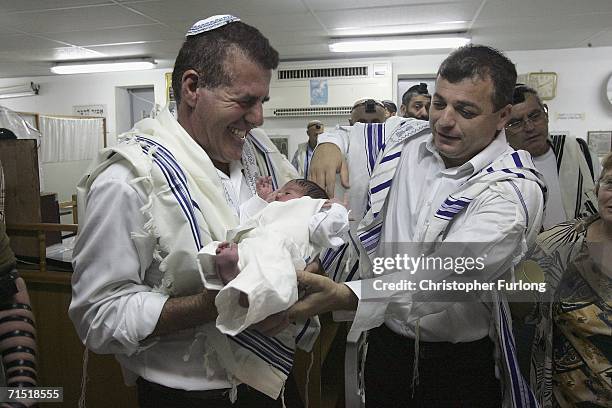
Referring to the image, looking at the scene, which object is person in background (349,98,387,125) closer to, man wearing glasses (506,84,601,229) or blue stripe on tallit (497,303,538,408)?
man wearing glasses (506,84,601,229)

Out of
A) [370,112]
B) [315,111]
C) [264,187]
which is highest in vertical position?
[315,111]

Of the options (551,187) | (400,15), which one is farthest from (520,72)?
(551,187)

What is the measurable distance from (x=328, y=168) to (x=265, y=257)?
0.55m

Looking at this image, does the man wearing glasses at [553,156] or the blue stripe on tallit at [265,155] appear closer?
the blue stripe on tallit at [265,155]

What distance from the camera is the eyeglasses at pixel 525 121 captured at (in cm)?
184

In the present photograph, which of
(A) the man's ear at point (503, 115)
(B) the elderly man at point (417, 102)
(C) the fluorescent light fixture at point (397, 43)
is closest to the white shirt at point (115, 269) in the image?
(A) the man's ear at point (503, 115)

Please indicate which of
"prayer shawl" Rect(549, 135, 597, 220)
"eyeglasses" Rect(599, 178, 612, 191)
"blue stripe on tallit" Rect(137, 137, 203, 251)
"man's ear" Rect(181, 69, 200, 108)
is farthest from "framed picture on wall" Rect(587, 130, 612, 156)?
"blue stripe on tallit" Rect(137, 137, 203, 251)

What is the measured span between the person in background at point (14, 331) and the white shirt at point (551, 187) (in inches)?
67.6

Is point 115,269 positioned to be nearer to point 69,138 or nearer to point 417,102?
point 417,102

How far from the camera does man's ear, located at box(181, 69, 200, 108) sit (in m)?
1.04

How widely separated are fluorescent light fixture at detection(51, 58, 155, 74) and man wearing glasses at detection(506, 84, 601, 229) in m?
4.65

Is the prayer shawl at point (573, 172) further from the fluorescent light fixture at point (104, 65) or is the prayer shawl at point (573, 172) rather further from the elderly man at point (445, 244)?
the fluorescent light fixture at point (104, 65)

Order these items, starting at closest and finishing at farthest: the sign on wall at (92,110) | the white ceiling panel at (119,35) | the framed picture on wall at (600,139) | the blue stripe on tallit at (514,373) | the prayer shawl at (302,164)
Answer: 1. the blue stripe on tallit at (514,373)
2. the prayer shawl at (302,164)
3. the white ceiling panel at (119,35)
4. the framed picture on wall at (600,139)
5. the sign on wall at (92,110)

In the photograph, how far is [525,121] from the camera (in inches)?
72.6
